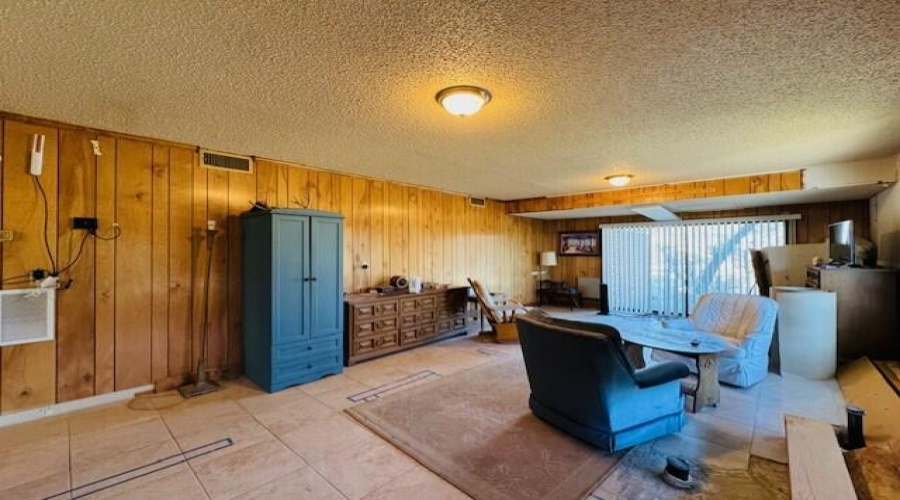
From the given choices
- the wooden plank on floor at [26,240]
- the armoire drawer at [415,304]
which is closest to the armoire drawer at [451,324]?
the armoire drawer at [415,304]

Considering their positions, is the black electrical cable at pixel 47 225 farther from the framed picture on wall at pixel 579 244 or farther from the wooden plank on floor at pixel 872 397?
the framed picture on wall at pixel 579 244

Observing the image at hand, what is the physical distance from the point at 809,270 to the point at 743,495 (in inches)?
161

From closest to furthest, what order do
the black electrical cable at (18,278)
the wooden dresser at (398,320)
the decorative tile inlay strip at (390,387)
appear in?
the black electrical cable at (18,278)
the decorative tile inlay strip at (390,387)
the wooden dresser at (398,320)

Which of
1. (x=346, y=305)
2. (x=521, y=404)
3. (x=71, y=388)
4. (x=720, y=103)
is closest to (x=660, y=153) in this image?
(x=720, y=103)

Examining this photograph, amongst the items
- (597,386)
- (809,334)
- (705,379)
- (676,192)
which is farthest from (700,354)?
(676,192)

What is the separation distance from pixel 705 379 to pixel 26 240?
571cm

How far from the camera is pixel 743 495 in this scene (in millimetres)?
2043

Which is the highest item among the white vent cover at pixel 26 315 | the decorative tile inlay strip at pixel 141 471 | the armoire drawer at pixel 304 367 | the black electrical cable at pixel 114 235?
the black electrical cable at pixel 114 235

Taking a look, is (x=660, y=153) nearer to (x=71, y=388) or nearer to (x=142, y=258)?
(x=142, y=258)

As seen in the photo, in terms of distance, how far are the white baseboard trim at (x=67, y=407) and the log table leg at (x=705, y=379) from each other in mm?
4979

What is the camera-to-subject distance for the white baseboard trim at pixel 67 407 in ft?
9.49

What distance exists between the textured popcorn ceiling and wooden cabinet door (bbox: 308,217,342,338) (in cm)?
87

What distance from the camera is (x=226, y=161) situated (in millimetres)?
3959

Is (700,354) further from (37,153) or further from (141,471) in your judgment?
(37,153)
